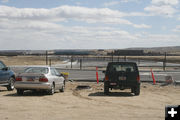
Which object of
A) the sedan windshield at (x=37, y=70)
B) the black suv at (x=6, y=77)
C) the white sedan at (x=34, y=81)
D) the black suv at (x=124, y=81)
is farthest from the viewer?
the black suv at (x=6, y=77)

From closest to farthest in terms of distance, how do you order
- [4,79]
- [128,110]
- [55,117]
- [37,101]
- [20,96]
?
[55,117], [128,110], [37,101], [20,96], [4,79]

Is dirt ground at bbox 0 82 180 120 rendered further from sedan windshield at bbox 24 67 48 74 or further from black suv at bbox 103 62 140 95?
sedan windshield at bbox 24 67 48 74

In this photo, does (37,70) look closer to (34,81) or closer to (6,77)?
(34,81)

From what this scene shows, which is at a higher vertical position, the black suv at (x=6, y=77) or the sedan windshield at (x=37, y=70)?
the sedan windshield at (x=37, y=70)

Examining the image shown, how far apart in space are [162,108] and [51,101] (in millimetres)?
4434

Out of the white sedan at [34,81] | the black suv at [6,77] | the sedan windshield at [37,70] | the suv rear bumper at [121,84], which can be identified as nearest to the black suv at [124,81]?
the suv rear bumper at [121,84]

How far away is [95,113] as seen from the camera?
10812 mm

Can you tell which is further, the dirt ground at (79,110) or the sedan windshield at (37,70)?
the sedan windshield at (37,70)

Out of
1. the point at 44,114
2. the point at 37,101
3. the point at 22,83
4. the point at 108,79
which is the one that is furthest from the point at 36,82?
the point at 44,114

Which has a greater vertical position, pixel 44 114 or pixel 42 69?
pixel 42 69

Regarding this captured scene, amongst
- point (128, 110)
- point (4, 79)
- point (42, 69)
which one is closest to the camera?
point (128, 110)

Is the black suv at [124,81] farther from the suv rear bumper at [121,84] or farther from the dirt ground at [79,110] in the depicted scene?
the dirt ground at [79,110]

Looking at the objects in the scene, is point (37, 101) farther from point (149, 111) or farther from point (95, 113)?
point (149, 111)

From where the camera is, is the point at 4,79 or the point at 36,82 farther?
the point at 4,79
